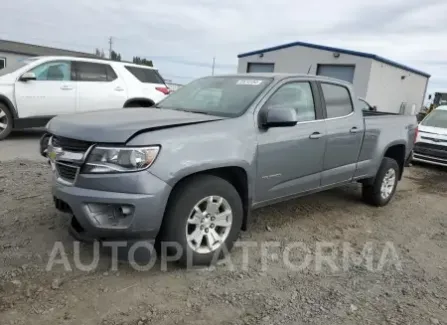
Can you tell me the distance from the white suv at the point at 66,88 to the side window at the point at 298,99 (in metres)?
5.98

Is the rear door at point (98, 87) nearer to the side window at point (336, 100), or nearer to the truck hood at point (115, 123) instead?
the truck hood at point (115, 123)

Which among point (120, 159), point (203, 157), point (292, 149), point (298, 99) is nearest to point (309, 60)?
point (298, 99)

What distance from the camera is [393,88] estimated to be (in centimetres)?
2425

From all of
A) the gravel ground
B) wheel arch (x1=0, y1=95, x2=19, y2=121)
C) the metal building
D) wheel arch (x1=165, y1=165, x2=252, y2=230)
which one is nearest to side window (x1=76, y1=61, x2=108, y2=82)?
wheel arch (x1=0, y1=95, x2=19, y2=121)

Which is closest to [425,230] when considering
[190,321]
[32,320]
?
[190,321]

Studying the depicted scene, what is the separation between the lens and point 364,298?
3.19 m

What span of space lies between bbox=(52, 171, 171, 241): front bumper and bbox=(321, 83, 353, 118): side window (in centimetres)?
245

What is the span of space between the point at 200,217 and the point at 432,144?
8.19m

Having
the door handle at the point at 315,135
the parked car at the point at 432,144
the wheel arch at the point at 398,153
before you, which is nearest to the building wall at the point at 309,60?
the parked car at the point at 432,144

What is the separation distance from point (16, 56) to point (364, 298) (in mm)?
27799

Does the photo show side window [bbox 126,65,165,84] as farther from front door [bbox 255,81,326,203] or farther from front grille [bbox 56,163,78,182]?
front grille [bbox 56,163,78,182]

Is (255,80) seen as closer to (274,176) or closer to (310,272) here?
(274,176)

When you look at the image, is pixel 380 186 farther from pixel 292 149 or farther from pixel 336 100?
pixel 292 149

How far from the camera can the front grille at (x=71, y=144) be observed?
10.1ft
